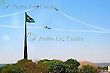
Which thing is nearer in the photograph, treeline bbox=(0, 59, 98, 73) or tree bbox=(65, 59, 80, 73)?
treeline bbox=(0, 59, 98, 73)

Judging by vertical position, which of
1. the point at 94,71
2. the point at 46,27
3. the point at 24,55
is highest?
the point at 46,27

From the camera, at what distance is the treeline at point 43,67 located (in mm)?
75150

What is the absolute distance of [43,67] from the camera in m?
88.6

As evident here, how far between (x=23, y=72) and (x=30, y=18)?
41.8 feet

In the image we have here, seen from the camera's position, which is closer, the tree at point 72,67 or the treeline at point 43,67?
the treeline at point 43,67

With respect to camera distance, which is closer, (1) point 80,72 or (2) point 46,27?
(2) point 46,27

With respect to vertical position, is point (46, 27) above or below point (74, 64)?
above

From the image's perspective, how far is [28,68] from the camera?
2960 inches

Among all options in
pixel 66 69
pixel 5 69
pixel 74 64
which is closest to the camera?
pixel 5 69

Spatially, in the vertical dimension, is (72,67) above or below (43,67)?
below

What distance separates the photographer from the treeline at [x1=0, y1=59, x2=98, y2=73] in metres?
75.2

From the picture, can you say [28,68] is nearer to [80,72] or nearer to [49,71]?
[49,71]

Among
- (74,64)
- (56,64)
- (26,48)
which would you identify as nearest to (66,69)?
(56,64)

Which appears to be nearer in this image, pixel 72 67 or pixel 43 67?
pixel 43 67
